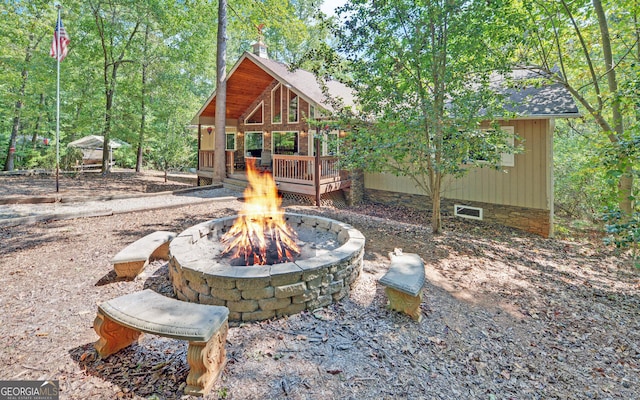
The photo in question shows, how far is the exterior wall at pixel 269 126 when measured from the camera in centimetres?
1200

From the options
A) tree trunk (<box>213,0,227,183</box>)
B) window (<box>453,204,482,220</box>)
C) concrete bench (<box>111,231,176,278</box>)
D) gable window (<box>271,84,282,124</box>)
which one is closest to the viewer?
concrete bench (<box>111,231,176,278</box>)

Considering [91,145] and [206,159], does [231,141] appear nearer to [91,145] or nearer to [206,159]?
[206,159]

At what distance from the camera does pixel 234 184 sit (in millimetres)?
11758

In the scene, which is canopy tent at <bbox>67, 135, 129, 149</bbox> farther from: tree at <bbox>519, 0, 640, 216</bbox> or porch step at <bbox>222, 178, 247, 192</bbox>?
tree at <bbox>519, 0, 640, 216</bbox>

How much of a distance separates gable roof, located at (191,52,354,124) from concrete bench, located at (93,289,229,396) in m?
7.63

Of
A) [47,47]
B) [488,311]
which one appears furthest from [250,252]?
[47,47]

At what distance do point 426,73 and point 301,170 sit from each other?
5.15 metres

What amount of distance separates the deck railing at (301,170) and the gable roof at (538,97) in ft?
17.1

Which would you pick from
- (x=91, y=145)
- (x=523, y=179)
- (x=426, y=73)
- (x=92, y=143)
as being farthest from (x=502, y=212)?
(x=91, y=145)

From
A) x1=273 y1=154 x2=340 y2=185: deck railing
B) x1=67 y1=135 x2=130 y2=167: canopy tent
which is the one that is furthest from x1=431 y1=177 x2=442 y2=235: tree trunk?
x1=67 y1=135 x2=130 y2=167: canopy tent

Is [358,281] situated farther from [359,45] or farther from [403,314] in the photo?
[359,45]

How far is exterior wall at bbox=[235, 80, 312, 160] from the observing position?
12.0 m

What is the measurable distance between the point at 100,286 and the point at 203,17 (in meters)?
13.9

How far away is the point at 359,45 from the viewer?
668 cm
